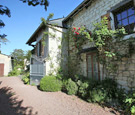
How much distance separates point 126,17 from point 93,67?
2.89 meters

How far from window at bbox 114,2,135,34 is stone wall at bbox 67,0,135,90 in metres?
0.27

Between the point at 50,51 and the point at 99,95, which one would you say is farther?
the point at 50,51

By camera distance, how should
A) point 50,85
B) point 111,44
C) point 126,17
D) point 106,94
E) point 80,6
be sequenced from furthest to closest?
point 80,6 → point 50,85 → point 111,44 → point 126,17 → point 106,94

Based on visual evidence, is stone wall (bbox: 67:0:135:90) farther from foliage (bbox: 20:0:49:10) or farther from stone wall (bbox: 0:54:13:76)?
stone wall (bbox: 0:54:13:76)

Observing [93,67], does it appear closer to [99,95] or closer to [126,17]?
[99,95]

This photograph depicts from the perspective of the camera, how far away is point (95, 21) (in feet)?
18.0

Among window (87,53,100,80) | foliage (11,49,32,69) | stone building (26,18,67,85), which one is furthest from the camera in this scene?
foliage (11,49,32,69)

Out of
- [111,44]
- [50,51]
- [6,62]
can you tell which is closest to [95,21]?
[111,44]

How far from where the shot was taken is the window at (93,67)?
17.0ft

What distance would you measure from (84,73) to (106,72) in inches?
63.5

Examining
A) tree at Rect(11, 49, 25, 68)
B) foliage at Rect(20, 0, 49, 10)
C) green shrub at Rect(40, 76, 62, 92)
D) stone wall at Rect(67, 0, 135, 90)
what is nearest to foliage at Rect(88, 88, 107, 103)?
stone wall at Rect(67, 0, 135, 90)

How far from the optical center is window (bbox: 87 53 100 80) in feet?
17.0

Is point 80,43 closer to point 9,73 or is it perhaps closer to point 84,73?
point 84,73

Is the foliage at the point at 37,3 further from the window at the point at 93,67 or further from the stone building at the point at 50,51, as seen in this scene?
the stone building at the point at 50,51
